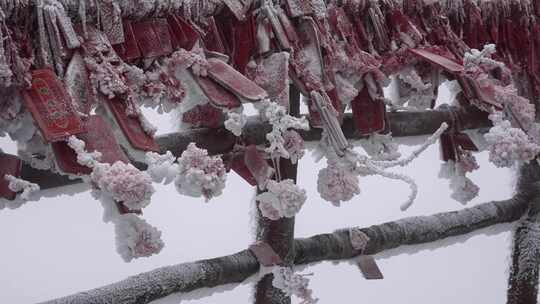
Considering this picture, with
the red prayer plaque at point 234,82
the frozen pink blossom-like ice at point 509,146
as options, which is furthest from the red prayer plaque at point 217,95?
the frozen pink blossom-like ice at point 509,146

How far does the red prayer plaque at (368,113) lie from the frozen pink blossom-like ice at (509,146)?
132 millimetres

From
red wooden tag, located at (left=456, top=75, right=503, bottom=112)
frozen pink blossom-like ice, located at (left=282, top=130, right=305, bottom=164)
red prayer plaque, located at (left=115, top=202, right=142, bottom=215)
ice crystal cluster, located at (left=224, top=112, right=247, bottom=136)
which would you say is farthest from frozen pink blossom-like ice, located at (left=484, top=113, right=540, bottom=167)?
red prayer plaque, located at (left=115, top=202, right=142, bottom=215)

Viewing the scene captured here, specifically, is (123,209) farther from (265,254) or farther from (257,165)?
(265,254)

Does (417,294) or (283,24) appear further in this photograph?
(417,294)

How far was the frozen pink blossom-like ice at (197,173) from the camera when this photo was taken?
0.57m

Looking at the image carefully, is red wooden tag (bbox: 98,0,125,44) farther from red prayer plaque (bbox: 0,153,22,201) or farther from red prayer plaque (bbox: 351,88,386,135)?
red prayer plaque (bbox: 351,88,386,135)

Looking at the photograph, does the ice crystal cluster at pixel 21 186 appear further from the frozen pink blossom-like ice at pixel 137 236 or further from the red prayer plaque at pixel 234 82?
the red prayer plaque at pixel 234 82

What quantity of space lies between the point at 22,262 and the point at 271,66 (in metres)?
0.34

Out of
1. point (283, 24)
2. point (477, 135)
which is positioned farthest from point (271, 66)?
point (477, 135)

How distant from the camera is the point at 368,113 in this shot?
84 centimetres

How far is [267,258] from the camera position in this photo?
0.89m

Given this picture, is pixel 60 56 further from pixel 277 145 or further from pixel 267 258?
pixel 267 258

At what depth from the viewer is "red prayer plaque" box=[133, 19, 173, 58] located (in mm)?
649

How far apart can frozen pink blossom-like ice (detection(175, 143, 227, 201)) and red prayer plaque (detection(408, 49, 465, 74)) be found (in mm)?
355
